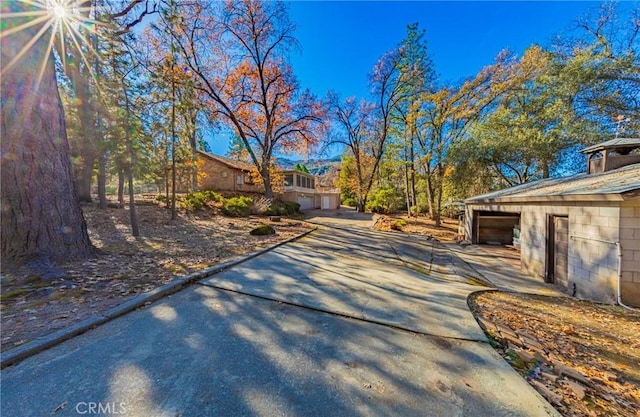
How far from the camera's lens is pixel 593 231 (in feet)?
15.5

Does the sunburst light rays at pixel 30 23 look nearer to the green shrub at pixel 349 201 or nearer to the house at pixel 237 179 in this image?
the house at pixel 237 179

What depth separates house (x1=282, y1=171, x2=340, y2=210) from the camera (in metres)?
24.9

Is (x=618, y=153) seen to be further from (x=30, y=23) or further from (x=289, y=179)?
(x=289, y=179)

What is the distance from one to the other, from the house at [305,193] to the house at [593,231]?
1908 cm

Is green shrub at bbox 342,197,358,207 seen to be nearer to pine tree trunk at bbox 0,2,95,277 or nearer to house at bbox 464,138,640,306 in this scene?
house at bbox 464,138,640,306

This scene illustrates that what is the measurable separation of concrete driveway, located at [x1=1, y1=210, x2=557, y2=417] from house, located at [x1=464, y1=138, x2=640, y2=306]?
306 cm

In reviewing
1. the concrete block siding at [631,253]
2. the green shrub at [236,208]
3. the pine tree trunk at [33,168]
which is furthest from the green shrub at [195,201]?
the concrete block siding at [631,253]

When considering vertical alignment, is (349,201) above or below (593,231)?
above

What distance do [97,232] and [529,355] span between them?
10371 mm

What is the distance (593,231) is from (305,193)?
2412 centimetres

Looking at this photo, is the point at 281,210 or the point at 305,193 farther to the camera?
the point at 305,193

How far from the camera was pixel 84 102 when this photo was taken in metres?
9.84

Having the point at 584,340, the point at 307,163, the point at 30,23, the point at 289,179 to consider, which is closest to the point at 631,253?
the point at 584,340

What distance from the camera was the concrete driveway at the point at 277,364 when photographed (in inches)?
67.2
